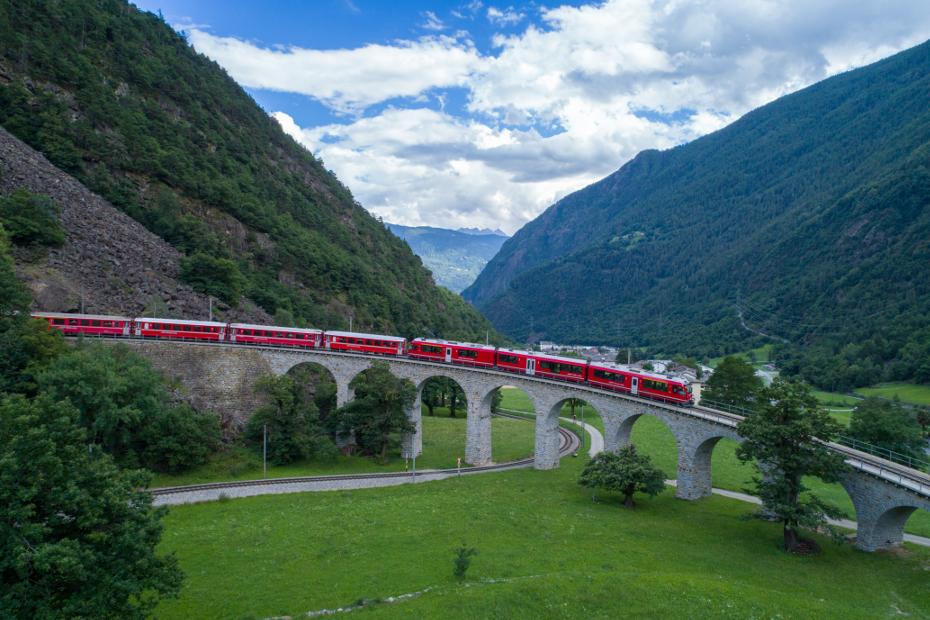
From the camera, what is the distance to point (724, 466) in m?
61.4

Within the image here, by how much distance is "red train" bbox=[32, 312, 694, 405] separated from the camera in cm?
4931

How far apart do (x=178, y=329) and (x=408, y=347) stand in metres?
25.8

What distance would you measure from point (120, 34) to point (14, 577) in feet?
406

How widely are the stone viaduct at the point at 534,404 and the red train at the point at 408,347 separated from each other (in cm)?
139

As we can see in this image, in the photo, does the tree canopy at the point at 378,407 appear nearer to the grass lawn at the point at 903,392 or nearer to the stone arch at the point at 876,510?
the stone arch at the point at 876,510

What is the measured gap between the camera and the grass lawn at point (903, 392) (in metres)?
101

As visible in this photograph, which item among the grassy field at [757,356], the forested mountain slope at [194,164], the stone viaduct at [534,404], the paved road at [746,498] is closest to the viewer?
the stone viaduct at [534,404]

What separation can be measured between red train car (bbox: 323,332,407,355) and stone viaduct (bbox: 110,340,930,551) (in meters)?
2.53

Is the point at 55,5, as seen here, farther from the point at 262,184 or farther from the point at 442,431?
the point at 442,431

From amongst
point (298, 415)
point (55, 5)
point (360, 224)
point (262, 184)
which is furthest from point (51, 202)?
point (360, 224)

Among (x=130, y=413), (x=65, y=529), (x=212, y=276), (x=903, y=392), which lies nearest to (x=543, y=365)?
(x=130, y=413)

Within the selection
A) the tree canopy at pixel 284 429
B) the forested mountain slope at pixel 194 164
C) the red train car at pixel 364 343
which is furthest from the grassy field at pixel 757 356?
the tree canopy at pixel 284 429

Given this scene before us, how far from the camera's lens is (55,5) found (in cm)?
9394

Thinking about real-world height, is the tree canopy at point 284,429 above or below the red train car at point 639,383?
below
